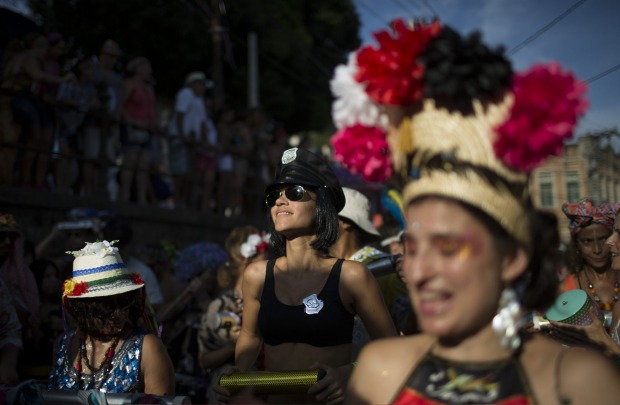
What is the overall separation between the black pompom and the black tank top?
5.54ft

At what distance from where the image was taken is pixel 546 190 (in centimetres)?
2906

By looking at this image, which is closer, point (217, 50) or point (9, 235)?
point (9, 235)

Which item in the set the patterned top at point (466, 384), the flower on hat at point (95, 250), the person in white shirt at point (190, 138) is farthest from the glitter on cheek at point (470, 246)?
the person in white shirt at point (190, 138)

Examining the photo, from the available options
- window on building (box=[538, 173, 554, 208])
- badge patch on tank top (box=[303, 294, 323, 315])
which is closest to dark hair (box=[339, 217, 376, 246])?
badge patch on tank top (box=[303, 294, 323, 315])

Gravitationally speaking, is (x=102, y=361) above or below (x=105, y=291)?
below

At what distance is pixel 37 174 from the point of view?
8.12 m

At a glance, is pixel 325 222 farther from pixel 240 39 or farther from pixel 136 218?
pixel 240 39

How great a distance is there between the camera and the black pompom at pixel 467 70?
6.40 feet

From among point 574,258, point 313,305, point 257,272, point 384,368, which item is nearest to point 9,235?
point 257,272

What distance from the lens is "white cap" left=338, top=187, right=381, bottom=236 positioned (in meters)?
4.88

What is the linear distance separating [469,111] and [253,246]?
13.2 feet

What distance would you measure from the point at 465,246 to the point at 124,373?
7.18ft

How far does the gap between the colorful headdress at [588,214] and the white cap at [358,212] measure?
4.50 feet

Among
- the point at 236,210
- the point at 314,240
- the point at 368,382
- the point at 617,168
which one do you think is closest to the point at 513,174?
the point at 368,382
